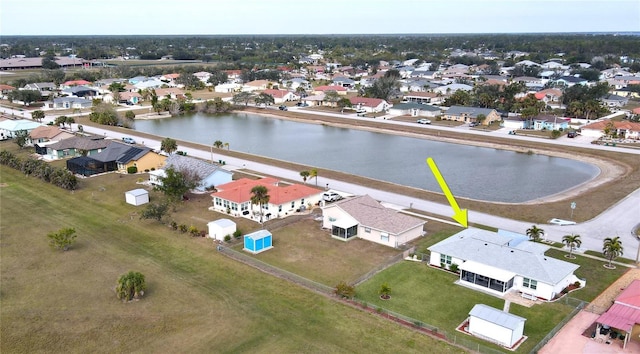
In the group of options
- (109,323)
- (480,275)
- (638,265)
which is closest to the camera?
(109,323)

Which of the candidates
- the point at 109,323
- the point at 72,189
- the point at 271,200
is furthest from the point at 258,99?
the point at 109,323

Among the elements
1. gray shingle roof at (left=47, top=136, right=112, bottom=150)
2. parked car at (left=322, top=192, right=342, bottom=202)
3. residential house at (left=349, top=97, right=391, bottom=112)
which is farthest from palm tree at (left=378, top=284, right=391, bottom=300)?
residential house at (left=349, top=97, right=391, bottom=112)

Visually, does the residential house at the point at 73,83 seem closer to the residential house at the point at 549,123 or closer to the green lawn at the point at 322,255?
the residential house at the point at 549,123

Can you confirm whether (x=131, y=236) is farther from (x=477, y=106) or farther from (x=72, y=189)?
(x=477, y=106)

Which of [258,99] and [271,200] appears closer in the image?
[271,200]

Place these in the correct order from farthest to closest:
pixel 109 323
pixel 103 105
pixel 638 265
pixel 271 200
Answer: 1. pixel 103 105
2. pixel 271 200
3. pixel 638 265
4. pixel 109 323
